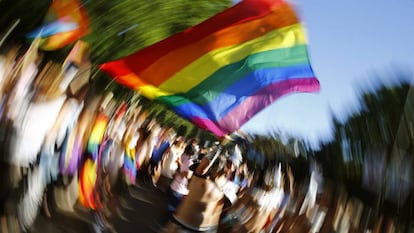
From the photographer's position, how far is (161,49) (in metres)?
5.86

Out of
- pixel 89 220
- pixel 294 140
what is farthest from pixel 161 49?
pixel 294 140

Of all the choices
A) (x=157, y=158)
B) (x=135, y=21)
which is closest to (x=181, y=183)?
(x=157, y=158)

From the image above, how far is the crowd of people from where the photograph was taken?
407 centimetres

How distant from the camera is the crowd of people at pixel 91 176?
4074mm

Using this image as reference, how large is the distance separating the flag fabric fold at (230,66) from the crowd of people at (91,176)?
1.86 ft

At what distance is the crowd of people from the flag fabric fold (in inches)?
22.3

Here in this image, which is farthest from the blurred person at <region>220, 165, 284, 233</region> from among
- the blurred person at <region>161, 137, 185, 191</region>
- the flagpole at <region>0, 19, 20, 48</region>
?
the flagpole at <region>0, 19, 20, 48</region>

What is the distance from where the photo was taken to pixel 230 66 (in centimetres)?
570

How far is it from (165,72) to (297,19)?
1446 millimetres

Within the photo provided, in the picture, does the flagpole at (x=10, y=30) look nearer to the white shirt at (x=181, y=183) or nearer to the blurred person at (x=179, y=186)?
the blurred person at (x=179, y=186)

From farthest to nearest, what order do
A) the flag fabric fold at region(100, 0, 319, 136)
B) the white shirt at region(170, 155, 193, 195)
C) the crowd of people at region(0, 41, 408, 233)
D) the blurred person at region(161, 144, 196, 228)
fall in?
1. the white shirt at region(170, 155, 193, 195)
2. the blurred person at region(161, 144, 196, 228)
3. the flag fabric fold at region(100, 0, 319, 136)
4. the crowd of people at region(0, 41, 408, 233)

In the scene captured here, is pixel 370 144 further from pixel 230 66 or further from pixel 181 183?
pixel 230 66

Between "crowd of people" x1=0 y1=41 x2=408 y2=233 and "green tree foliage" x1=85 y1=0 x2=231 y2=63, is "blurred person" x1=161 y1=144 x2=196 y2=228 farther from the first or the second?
"green tree foliage" x1=85 y1=0 x2=231 y2=63

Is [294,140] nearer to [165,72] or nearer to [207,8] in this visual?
[207,8]
